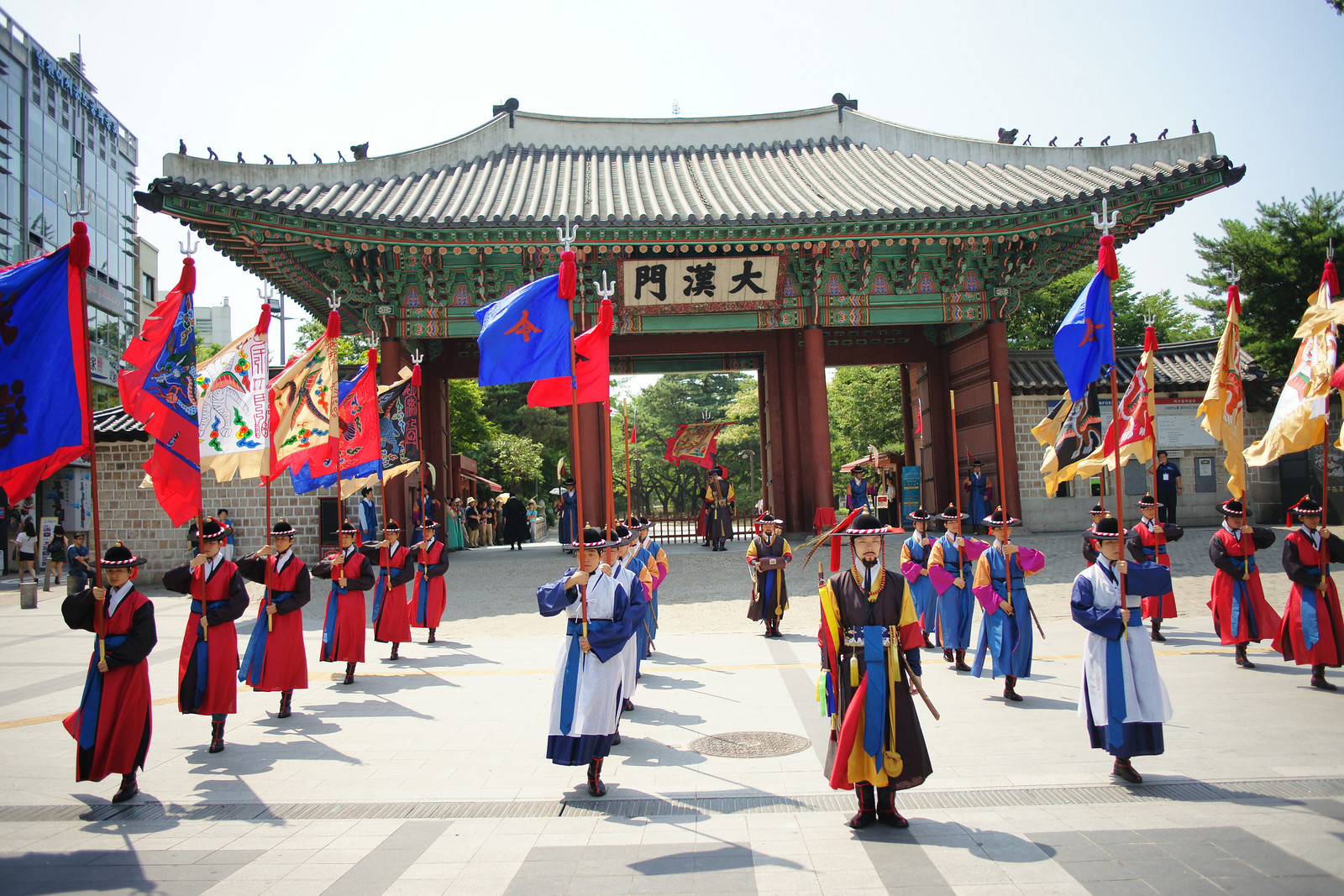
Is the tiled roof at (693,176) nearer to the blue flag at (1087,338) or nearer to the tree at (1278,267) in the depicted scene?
the tree at (1278,267)

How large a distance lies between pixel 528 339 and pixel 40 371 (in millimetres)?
3151

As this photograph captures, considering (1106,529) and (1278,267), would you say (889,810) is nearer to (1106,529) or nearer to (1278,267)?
(1106,529)

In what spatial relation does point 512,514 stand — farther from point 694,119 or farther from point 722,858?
point 722,858

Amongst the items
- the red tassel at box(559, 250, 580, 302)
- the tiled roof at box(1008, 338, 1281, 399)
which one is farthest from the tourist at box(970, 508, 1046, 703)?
the tiled roof at box(1008, 338, 1281, 399)

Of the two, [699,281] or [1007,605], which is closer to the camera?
[1007,605]

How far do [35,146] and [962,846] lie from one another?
125ft

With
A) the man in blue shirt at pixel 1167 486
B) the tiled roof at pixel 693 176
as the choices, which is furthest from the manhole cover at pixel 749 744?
Result: the man in blue shirt at pixel 1167 486

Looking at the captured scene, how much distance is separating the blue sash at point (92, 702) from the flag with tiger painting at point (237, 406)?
9.79 feet

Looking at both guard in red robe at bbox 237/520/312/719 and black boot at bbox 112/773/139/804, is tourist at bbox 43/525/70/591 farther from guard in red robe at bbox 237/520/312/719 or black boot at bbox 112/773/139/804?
black boot at bbox 112/773/139/804

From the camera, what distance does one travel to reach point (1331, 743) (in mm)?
5832

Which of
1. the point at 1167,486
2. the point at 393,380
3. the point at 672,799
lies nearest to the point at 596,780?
the point at 672,799

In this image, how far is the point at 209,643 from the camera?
257 inches

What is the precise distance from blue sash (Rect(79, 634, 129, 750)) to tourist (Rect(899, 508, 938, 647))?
22.9ft

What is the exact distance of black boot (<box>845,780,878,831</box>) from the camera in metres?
4.61
